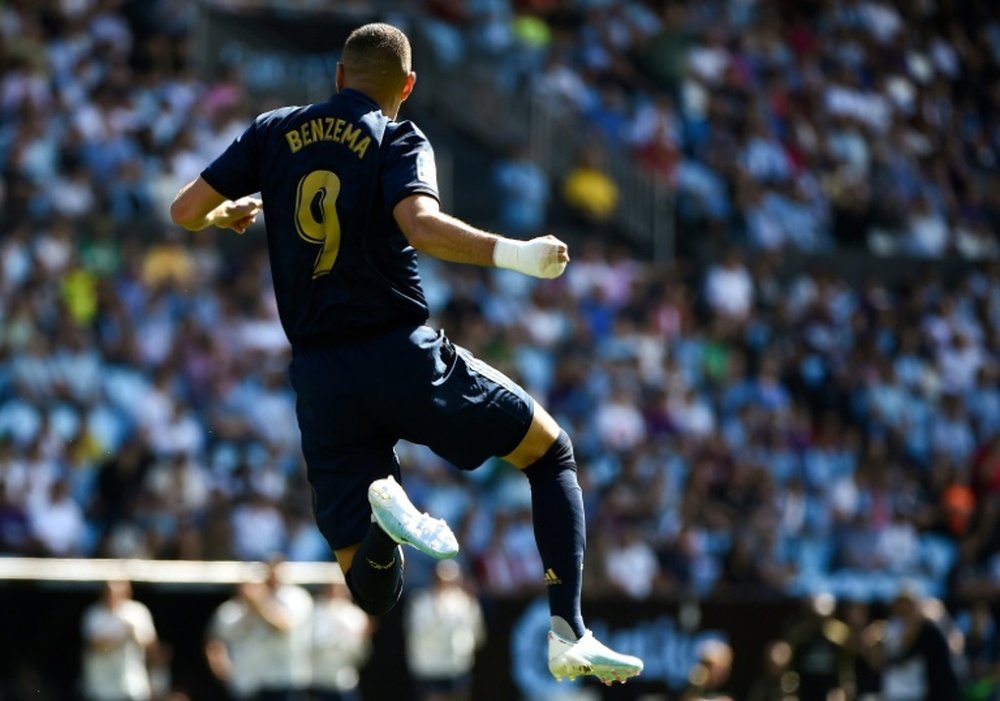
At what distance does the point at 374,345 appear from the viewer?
6473 mm

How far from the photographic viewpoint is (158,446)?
1673 cm

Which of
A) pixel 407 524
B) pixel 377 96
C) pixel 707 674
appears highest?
pixel 377 96

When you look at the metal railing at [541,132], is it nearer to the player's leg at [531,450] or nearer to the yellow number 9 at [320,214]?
the player's leg at [531,450]

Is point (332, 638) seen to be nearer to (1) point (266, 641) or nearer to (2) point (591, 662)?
(1) point (266, 641)

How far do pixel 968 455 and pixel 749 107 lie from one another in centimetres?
544

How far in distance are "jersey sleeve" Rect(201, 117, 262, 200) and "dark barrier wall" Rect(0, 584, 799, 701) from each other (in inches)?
359

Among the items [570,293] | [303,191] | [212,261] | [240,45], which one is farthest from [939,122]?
[303,191]

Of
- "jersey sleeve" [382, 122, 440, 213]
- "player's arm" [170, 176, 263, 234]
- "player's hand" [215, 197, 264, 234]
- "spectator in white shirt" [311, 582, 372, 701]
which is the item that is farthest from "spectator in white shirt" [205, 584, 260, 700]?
"jersey sleeve" [382, 122, 440, 213]

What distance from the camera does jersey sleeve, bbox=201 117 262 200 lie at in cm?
658

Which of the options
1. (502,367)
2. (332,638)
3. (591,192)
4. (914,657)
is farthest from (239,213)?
(591,192)

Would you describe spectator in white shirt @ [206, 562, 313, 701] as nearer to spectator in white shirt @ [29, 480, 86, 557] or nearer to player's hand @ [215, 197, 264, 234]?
spectator in white shirt @ [29, 480, 86, 557]

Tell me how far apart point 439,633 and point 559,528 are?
9398mm

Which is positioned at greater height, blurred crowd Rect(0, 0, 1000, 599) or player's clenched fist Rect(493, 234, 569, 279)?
player's clenched fist Rect(493, 234, 569, 279)

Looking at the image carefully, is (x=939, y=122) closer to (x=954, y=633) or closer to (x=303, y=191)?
(x=954, y=633)
